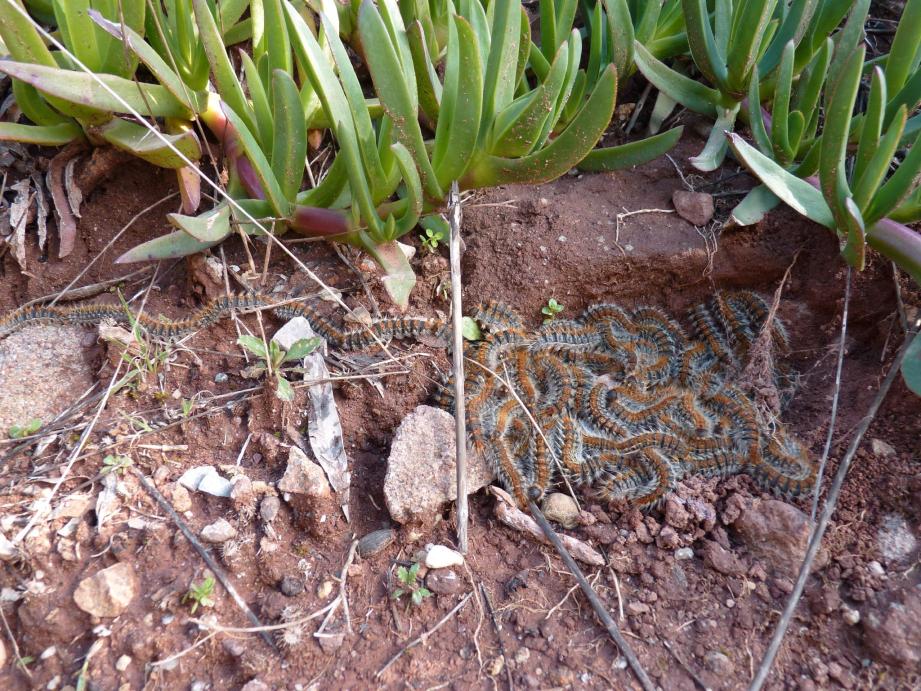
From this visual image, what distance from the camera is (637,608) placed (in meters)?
1.88

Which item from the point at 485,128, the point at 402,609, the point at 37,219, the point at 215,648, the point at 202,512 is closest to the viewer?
the point at 215,648

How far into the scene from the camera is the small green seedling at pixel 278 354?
214 cm

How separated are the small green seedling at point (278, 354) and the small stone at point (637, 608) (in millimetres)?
1281

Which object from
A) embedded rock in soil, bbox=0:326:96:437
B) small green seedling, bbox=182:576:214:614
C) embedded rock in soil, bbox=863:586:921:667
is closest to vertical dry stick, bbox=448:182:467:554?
small green seedling, bbox=182:576:214:614

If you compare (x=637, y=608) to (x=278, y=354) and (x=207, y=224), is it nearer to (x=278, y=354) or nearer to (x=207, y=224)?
(x=278, y=354)

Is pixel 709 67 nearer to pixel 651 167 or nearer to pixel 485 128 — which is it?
pixel 651 167

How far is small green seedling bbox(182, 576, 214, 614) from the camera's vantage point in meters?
1.75

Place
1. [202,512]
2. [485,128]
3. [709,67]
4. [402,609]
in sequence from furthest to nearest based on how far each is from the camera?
[709,67], [485,128], [202,512], [402,609]

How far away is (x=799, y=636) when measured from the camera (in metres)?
1.83

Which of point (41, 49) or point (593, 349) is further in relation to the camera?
point (593, 349)

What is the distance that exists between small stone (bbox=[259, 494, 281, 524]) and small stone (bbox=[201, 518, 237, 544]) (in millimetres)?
96

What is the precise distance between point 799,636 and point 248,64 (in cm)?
255

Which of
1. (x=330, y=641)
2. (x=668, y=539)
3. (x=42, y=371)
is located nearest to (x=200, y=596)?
(x=330, y=641)

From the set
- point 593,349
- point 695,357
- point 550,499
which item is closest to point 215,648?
point 550,499
